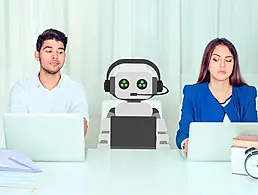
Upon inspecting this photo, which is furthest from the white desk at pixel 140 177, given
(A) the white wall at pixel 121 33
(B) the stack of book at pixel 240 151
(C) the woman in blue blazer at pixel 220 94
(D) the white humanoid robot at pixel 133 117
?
(A) the white wall at pixel 121 33

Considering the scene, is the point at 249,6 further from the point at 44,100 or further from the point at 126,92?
the point at 44,100

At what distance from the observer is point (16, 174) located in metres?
1.54

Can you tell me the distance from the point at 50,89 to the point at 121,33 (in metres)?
0.88

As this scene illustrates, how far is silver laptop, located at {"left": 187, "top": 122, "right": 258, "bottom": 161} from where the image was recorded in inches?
72.7

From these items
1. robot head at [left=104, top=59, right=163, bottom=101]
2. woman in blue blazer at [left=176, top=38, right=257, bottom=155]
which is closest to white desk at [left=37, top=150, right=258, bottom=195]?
woman in blue blazer at [left=176, top=38, right=257, bottom=155]

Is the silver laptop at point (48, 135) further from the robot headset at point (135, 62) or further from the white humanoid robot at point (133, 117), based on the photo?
the robot headset at point (135, 62)

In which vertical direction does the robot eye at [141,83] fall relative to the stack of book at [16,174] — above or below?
above

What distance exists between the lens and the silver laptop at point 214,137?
1.85 meters

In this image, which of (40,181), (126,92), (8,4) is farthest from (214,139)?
(8,4)

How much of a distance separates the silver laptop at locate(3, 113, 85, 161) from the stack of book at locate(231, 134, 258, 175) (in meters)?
0.57

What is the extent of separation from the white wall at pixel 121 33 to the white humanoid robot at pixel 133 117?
495mm

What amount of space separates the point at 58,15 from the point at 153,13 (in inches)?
25.7

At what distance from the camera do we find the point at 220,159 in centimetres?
188

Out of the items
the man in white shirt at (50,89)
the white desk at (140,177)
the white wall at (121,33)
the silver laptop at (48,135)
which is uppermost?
the white wall at (121,33)
